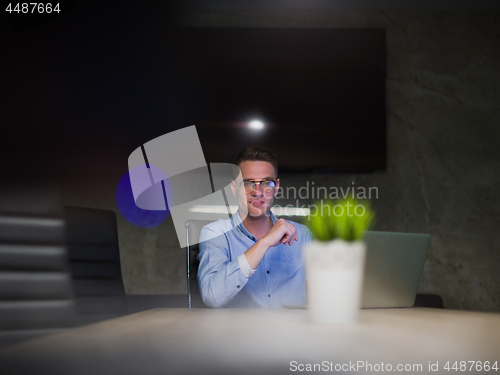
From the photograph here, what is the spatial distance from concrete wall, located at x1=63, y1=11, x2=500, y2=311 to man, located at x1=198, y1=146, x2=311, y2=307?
1.42 m

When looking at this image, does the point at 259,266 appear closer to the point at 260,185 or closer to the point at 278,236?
the point at 260,185

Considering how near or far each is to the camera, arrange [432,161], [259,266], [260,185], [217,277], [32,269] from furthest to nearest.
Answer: [432,161], [260,185], [259,266], [217,277], [32,269]

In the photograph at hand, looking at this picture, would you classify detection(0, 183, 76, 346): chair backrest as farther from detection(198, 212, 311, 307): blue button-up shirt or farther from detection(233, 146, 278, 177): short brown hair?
detection(233, 146, 278, 177): short brown hair

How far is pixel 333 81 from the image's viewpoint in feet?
10.8

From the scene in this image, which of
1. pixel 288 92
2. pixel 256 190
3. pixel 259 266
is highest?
pixel 288 92

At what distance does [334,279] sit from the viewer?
0.81 metres

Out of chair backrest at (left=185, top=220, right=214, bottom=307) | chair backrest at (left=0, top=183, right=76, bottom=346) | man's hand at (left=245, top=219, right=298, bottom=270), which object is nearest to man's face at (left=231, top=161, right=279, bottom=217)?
chair backrest at (left=185, top=220, right=214, bottom=307)

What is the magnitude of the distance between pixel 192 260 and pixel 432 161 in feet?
7.96

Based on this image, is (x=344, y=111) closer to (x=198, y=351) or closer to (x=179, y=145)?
(x=179, y=145)

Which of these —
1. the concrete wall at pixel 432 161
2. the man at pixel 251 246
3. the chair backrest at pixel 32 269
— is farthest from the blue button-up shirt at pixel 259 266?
the concrete wall at pixel 432 161

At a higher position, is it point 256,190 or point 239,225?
point 256,190

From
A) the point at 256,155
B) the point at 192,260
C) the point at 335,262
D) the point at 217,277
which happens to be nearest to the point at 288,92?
the point at 256,155

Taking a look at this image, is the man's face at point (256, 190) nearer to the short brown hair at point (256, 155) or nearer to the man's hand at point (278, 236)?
the short brown hair at point (256, 155)

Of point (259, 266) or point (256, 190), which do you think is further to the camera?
point (256, 190)
